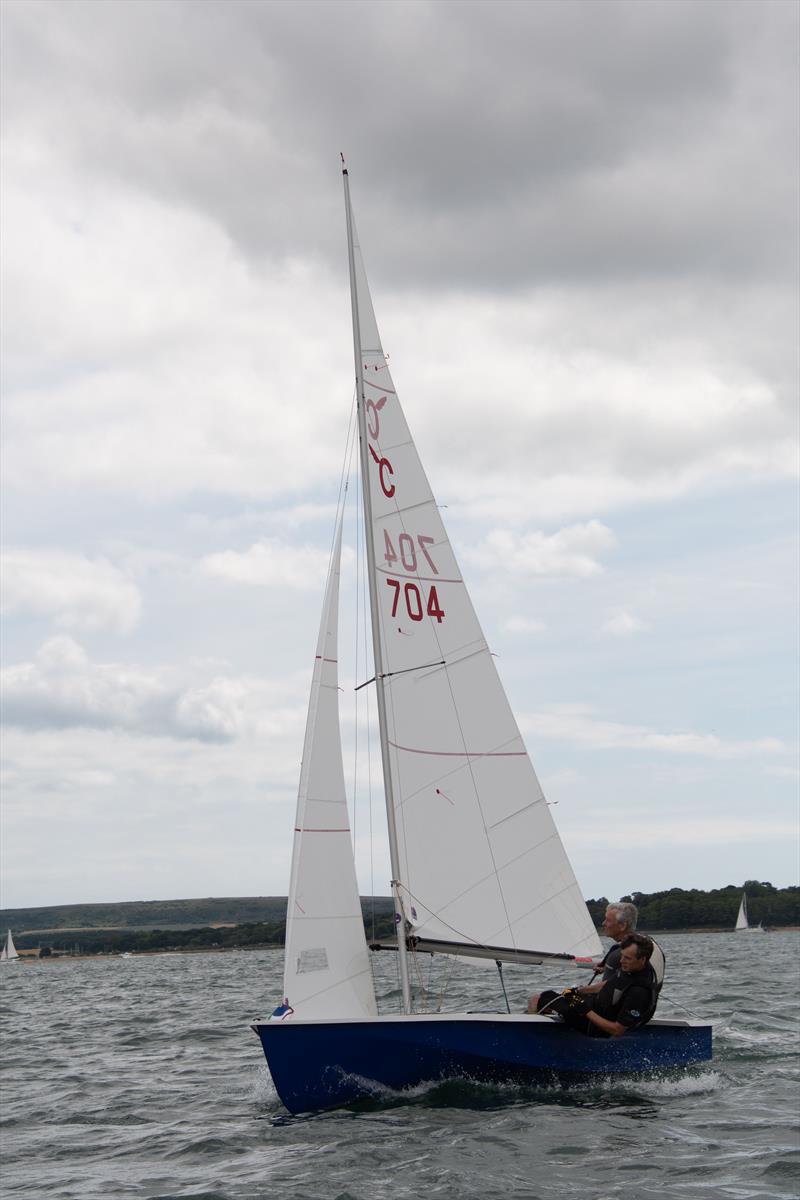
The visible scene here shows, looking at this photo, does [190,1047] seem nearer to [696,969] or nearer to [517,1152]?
[517,1152]

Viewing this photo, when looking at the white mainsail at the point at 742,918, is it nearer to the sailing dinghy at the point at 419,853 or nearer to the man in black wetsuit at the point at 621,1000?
the sailing dinghy at the point at 419,853

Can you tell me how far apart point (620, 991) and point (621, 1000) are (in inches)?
3.4

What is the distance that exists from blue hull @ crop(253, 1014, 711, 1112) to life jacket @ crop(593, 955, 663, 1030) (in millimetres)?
439

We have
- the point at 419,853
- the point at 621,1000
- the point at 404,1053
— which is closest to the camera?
the point at 404,1053

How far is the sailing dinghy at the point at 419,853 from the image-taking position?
11.4m

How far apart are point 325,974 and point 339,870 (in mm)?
993

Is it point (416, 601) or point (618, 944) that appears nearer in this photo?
point (618, 944)

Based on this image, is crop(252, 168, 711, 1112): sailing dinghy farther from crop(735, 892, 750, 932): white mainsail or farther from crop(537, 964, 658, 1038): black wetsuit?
crop(735, 892, 750, 932): white mainsail

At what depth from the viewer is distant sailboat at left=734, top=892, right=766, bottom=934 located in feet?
326

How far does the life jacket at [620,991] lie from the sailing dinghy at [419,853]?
28cm

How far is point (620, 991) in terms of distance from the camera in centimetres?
1205

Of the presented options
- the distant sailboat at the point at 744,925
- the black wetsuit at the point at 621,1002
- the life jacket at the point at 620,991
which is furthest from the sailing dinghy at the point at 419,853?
the distant sailboat at the point at 744,925

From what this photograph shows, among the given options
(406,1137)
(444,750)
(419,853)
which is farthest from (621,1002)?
(444,750)

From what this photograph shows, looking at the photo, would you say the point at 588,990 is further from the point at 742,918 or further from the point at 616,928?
the point at 742,918
